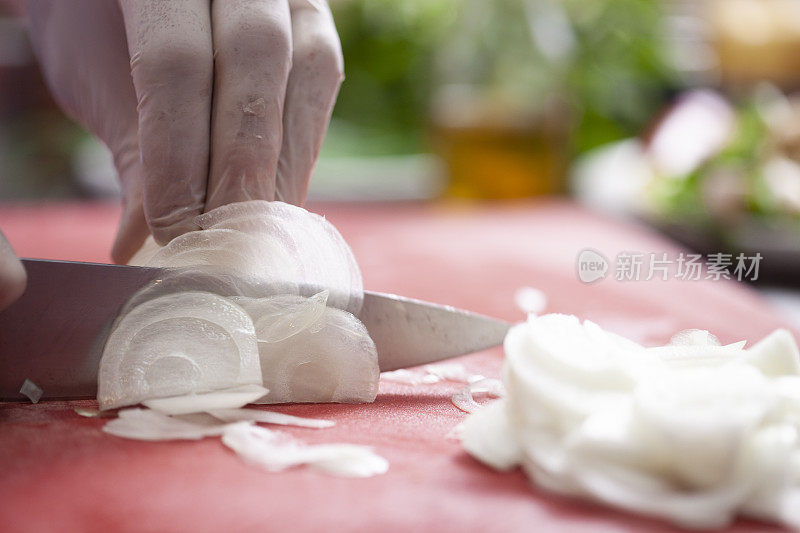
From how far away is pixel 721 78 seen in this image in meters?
3.58

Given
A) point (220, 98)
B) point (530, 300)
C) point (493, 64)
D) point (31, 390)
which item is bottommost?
point (31, 390)

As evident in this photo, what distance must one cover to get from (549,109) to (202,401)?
249cm

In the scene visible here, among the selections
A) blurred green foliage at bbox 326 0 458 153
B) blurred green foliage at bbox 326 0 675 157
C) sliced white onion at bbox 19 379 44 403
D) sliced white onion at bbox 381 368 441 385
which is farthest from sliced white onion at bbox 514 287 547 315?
blurred green foliage at bbox 326 0 458 153

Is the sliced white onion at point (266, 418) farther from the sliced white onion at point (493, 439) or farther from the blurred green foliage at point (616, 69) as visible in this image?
the blurred green foliage at point (616, 69)

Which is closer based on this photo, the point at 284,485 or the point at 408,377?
the point at 284,485

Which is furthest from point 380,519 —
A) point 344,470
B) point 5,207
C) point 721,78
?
point 721,78

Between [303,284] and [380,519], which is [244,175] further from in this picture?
[380,519]

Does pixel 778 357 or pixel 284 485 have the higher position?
pixel 778 357

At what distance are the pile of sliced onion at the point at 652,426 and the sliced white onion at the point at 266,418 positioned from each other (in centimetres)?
14

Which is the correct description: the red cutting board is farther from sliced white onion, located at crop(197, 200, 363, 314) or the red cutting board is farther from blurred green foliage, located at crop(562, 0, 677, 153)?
blurred green foliage, located at crop(562, 0, 677, 153)

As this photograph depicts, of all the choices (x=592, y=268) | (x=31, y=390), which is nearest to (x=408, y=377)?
(x=31, y=390)

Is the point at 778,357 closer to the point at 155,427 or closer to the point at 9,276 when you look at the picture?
the point at 155,427

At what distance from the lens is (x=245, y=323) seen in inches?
30.7

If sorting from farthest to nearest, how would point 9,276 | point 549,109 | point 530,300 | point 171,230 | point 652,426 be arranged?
point 549,109 → point 530,300 → point 171,230 → point 9,276 → point 652,426
